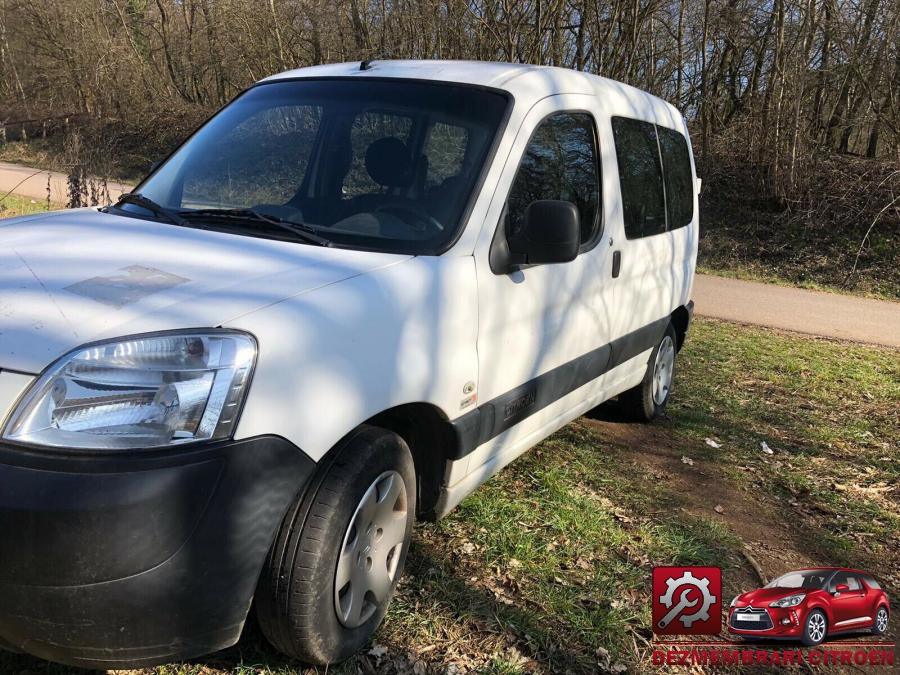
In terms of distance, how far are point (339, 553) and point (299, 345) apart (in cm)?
66

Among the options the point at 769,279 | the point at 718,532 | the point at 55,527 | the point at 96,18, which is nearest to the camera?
the point at 55,527

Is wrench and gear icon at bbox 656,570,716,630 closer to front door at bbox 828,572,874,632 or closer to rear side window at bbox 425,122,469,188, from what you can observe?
front door at bbox 828,572,874,632

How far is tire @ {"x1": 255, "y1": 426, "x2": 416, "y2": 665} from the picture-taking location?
212 centimetres

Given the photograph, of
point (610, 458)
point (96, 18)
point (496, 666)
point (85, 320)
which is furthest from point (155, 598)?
point (96, 18)

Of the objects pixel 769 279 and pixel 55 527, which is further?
pixel 769 279

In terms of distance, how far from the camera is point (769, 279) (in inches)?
498

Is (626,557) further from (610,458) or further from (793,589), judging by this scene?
(610,458)

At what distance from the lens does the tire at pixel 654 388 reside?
4.93 m

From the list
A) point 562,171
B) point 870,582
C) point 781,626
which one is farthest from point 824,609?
point 562,171

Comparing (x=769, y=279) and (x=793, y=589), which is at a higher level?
(x=793, y=589)

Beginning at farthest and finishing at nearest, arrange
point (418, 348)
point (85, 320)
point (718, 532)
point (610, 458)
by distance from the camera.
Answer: point (610, 458) → point (718, 532) → point (418, 348) → point (85, 320)

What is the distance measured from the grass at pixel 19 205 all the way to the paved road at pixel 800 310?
9619 mm

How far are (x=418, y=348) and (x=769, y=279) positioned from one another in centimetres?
1161

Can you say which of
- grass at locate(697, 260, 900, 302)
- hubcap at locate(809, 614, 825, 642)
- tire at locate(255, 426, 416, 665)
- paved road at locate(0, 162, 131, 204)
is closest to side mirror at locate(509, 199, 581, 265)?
tire at locate(255, 426, 416, 665)
